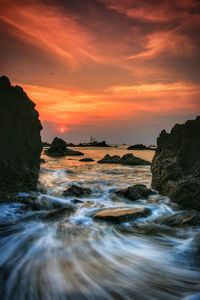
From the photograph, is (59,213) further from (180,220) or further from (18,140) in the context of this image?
(18,140)

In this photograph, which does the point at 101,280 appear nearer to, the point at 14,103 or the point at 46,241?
the point at 46,241

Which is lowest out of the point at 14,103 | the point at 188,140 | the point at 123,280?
the point at 123,280

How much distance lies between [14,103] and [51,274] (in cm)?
1153

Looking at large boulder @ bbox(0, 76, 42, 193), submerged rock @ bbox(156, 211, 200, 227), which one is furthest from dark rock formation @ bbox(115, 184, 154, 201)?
large boulder @ bbox(0, 76, 42, 193)

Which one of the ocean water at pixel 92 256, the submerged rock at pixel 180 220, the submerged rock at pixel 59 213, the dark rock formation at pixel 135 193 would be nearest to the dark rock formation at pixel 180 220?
the submerged rock at pixel 180 220

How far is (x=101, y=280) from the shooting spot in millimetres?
5574

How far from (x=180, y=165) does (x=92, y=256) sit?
8.06 metres

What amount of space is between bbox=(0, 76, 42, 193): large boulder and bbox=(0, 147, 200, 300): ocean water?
231 cm

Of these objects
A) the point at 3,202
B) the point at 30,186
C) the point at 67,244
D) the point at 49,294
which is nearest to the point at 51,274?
the point at 49,294

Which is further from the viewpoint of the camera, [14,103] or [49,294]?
[14,103]

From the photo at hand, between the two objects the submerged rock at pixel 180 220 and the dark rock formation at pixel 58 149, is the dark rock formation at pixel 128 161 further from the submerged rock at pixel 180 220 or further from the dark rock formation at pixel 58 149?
the submerged rock at pixel 180 220

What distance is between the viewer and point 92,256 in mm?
6734

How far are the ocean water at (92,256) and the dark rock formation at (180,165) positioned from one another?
1.14m

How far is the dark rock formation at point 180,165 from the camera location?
11.6 m
